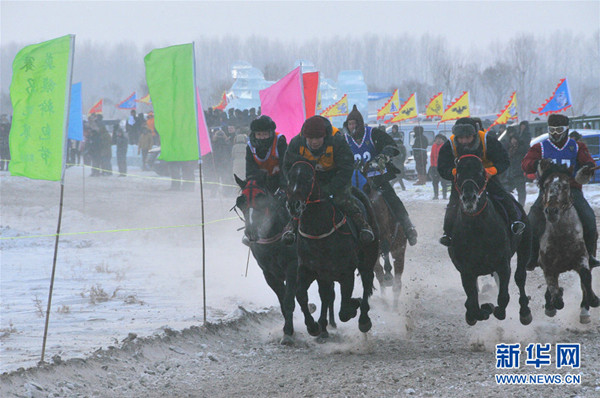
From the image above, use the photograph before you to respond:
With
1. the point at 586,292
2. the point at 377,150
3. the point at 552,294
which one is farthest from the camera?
the point at 377,150

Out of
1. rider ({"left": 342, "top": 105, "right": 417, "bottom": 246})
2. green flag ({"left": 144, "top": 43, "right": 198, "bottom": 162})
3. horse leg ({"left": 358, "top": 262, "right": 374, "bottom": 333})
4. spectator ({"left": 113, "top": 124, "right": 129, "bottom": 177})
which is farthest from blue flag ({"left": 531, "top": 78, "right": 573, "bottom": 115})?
horse leg ({"left": 358, "top": 262, "right": 374, "bottom": 333})

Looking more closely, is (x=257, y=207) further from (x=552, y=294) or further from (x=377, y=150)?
(x=552, y=294)

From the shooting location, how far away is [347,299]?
8531 mm

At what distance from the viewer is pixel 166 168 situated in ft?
106

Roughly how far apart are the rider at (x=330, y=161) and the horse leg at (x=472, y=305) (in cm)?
113

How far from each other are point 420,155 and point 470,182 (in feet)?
75.1

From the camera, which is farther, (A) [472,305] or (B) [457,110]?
(B) [457,110]

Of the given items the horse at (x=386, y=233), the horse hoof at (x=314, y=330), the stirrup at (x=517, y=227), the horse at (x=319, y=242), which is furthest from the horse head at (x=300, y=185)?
the horse at (x=386, y=233)

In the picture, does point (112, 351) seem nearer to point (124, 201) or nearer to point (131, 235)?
point (131, 235)

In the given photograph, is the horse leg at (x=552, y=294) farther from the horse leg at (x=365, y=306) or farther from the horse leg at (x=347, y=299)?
the horse leg at (x=347, y=299)

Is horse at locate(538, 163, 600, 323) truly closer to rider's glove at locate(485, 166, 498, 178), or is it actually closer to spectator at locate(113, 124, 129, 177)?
rider's glove at locate(485, 166, 498, 178)

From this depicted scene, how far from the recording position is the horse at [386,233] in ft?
35.5

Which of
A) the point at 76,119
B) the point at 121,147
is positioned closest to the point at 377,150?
the point at 76,119

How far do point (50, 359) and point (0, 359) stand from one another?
2.09ft
